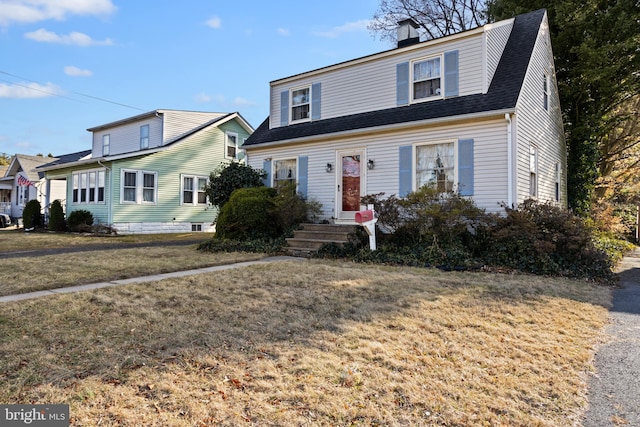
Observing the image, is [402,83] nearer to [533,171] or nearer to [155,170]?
[533,171]

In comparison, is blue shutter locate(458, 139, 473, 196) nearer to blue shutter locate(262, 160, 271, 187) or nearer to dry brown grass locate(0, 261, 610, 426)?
dry brown grass locate(0, 261, 610, 426)

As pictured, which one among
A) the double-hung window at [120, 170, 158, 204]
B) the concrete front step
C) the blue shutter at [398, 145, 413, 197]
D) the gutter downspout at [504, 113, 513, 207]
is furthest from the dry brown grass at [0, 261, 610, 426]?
the double-hung window at [120, 170, 158, 204]

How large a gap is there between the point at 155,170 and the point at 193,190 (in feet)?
7.20

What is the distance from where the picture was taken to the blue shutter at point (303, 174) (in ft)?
39.8

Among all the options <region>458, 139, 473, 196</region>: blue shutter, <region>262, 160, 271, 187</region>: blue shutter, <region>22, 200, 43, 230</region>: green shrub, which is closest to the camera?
<region>458, 139, 473, 196</region>: blue shutter

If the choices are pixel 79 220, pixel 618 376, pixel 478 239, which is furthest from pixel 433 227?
pixel 79 220

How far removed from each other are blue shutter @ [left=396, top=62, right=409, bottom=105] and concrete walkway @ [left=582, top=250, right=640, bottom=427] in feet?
24.6

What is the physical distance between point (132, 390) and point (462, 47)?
10.5 meters

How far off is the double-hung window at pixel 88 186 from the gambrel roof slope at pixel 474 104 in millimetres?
9236

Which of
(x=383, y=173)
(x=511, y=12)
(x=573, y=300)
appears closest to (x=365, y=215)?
(x=383, y=173)

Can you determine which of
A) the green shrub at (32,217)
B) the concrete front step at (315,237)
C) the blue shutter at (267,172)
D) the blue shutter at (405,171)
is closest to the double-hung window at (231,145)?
the blue shutter at (267,172)

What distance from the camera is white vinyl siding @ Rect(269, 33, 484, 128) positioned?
993 centimetres

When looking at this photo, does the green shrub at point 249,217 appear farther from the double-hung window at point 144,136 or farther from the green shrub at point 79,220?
the double-hung window at point 144,136

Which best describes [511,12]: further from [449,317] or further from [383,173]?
[449,317]
